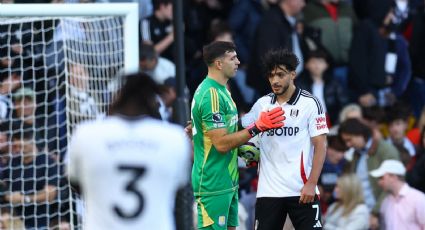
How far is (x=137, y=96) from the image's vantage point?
6723 mm

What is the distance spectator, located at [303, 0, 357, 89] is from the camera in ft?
54.0

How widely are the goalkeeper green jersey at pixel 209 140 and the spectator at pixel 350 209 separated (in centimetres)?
350

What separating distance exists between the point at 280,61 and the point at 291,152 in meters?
0.74

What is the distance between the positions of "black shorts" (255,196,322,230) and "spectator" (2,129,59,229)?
314cm

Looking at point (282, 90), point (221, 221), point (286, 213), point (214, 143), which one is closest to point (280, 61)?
point (282, 90)

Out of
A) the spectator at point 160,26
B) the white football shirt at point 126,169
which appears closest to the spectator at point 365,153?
the spectator at point 160,26

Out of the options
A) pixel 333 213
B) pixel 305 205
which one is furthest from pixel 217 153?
pixel 333 213

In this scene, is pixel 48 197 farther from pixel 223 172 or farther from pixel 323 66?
pixel 323 66

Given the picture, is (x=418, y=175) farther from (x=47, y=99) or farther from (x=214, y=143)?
(x=214, y=143)

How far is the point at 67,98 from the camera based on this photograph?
41.8 feet

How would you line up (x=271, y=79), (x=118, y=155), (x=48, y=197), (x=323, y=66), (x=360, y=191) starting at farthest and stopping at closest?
(x=323, y=66) < (x=360, y=191) < (x=48, y=197) < (x=271, y=79) < (x=118, y=155)

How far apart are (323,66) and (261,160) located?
18.8ft

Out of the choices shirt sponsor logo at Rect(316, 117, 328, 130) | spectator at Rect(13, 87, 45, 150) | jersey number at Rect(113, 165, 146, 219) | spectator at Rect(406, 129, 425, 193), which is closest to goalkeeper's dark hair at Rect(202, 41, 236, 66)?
shirt sponsor logo at Rect(316, 117, 328, 130)

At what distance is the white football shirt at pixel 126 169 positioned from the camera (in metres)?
6.66
